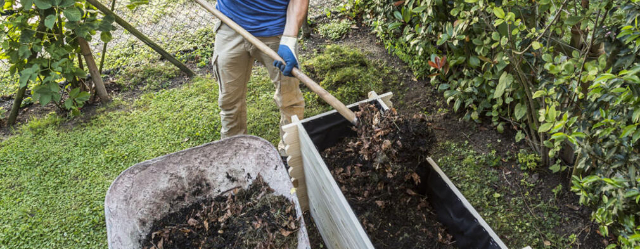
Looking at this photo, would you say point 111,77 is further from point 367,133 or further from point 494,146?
point 494,146

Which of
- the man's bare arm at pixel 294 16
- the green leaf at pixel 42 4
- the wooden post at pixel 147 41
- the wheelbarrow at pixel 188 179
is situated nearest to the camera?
the wheelbarrow at pixel 188 179

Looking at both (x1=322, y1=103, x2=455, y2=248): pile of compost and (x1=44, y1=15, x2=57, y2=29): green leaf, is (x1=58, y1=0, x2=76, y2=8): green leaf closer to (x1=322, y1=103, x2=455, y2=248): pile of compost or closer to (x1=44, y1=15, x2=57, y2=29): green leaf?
(x1=44, y1=15, x2=57, y2=29): green leaf

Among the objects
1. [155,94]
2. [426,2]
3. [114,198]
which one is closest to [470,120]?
[426,2]

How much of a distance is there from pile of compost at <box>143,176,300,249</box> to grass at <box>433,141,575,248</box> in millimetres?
1408

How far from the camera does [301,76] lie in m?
2.51

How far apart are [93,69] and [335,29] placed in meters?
2.66

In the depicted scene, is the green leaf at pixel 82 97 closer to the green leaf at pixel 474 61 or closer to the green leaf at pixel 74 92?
the green leaf at pixel 74 92

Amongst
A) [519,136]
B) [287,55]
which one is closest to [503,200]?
[519,136]

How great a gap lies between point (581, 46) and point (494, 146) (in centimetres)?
99

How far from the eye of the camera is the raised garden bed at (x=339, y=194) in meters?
2.05

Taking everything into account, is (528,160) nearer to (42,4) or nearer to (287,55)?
(287,55)

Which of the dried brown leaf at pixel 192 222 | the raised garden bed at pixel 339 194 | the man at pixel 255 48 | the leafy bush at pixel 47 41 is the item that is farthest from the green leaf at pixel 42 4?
the raised garden bed at pixel 339 194

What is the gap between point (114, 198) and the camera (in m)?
2.24

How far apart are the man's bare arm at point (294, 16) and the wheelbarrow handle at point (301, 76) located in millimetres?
223
